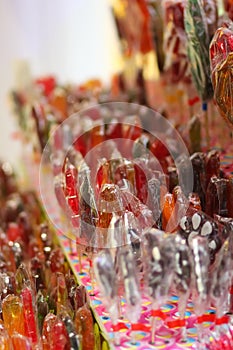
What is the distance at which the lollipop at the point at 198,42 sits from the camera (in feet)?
6.18

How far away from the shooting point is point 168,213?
1591 millimetres

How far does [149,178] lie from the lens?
1.75m

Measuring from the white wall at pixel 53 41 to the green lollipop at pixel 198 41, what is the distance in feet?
10.1

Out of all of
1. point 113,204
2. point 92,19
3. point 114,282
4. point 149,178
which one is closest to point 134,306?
point 114,282

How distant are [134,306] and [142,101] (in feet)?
4.99

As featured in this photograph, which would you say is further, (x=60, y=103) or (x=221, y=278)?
(x=60, y=103)

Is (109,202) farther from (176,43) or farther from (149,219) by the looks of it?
(176,43)

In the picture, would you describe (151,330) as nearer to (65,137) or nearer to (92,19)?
(65,137)

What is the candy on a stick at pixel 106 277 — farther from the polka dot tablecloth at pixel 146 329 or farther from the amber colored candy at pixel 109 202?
the amber colored candy at pixel 109 202

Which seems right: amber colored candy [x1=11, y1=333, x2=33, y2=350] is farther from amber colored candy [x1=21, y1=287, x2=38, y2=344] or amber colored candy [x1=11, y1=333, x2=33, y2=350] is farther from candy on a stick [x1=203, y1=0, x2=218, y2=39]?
candy on a stick [x1=203, y1=0, x2=218, y2=39]

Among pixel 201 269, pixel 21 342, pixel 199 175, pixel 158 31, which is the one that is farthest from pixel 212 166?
pixel 158 31

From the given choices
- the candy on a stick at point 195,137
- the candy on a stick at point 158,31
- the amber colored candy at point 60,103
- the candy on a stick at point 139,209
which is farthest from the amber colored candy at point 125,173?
the amber colored candy at point 60,103

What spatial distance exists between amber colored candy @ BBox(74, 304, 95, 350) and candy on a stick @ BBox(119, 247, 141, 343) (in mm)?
113

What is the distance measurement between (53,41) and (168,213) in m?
3.77
